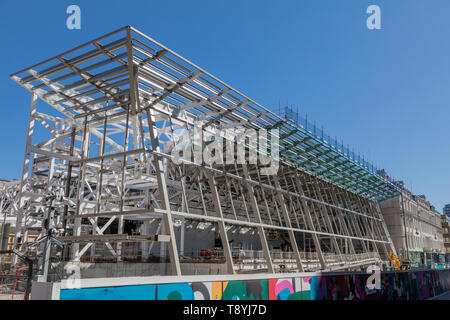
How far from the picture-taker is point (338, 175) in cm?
4162

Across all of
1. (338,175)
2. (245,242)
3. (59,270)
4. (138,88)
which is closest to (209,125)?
(138,88)

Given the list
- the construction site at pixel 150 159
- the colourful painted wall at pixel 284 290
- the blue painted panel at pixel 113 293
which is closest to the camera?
the blue painted panel at pixel 113 293

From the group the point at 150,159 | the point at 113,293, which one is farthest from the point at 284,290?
the point at 150,159

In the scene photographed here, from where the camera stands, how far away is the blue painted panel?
9532 mm

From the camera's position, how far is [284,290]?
Result: 57.4 ft

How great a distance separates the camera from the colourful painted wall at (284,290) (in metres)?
11.0

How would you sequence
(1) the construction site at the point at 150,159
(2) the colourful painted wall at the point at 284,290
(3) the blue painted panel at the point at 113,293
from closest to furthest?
(3) the blue painted panel at the point at 113,293 → (2) the colourful painted wall at the point at 284,290 → (1) the construction site at the point at 150,159

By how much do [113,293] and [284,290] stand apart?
932 cm

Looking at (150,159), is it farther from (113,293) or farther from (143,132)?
(113,293)

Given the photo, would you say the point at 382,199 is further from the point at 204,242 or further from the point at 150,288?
the point at 150,288

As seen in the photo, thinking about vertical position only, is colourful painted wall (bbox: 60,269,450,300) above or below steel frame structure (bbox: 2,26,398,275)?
below

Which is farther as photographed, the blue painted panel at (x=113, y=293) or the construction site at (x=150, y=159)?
the construction site at (x=150, y=159)

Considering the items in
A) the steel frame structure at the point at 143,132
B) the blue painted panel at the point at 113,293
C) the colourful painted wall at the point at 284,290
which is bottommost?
the colourful painted wall at the point at 284,290

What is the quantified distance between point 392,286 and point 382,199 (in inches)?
1293
